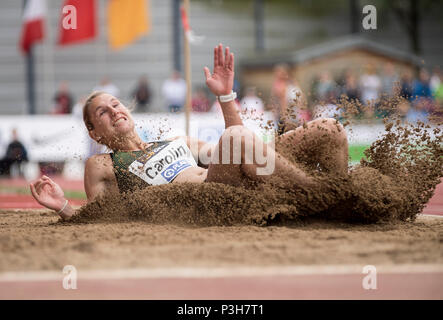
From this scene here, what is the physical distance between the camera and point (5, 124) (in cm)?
1382

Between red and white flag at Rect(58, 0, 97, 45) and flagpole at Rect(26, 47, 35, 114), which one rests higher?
red and white flag at Rect(58, 0, 97, 45)

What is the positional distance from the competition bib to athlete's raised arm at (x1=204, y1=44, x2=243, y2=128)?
660mm

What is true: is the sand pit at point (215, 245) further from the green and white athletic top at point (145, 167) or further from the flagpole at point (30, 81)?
the flagpole at point (30, 81)

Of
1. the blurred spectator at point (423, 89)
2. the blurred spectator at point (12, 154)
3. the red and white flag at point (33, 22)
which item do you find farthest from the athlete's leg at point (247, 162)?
the red and white flag at point (33, 22)

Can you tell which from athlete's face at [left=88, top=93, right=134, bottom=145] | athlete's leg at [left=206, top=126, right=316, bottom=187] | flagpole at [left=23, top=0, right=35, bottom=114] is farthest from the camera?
flagpole at [left=23, top=0, right=35, bottom=114]

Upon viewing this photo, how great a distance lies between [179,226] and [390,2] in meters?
21.3

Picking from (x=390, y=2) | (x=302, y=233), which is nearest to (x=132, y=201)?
(x=302, y=233)

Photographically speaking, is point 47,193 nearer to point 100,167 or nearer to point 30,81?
point 100,167

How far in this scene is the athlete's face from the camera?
4.72 meters

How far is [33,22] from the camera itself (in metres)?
15.7

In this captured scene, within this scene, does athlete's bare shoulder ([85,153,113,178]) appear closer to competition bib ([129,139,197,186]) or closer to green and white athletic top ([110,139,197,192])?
green and white athletic top ([110,139,197,192])

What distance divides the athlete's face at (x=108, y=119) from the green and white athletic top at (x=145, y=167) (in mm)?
172

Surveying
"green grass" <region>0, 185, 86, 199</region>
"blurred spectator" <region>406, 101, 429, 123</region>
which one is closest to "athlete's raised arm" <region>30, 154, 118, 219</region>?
"blurred spectator" <region>406, 101, 429, 123</region>
